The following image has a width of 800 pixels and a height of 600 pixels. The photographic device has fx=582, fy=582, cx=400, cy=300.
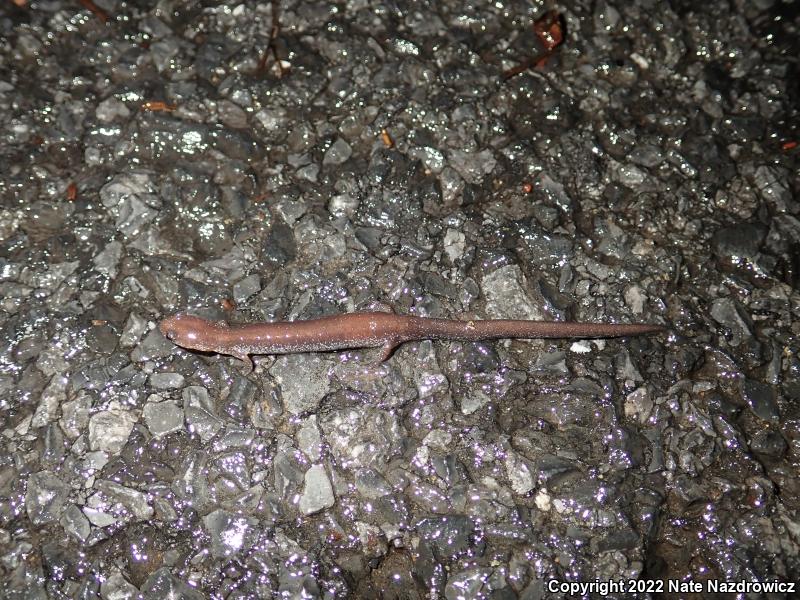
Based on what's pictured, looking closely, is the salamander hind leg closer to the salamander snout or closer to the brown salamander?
the brown salamander

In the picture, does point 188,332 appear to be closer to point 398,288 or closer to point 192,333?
point 192,333

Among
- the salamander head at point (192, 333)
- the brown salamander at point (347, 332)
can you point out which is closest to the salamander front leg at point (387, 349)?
the brown salamander at point (347, 332)

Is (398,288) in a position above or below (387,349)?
above

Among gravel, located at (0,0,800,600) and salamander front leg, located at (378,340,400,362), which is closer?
gravel, located at (0,0,800,600)

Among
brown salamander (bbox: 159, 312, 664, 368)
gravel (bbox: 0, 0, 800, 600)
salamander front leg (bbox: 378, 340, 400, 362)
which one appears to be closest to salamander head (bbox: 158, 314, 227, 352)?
brown salamander (bbox: 159, 312, 664, 368)

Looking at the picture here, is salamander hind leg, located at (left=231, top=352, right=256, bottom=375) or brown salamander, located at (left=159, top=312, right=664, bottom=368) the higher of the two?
brown salamander, located at (left=159, top=312, right=664, bottom=368)

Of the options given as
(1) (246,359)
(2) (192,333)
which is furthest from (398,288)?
(2) (192,333)

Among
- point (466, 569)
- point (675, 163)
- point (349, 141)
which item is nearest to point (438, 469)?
point (466, 569)

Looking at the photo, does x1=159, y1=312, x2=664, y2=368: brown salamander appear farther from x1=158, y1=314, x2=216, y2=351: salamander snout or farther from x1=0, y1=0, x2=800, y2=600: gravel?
x1=0, y1=0, x2=800, y2=600: gravel
